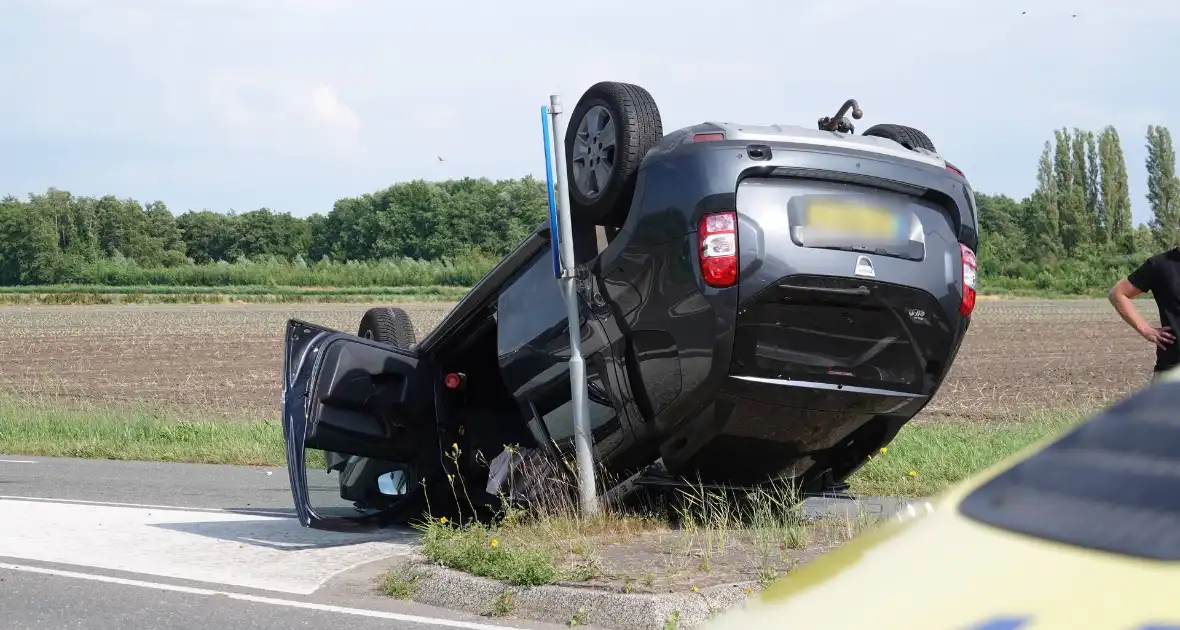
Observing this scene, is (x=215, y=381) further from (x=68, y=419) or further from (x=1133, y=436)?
(x=1133, y=436)

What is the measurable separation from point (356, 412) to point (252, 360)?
28211mm

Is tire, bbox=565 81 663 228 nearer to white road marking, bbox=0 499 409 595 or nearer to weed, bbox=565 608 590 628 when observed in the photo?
weed, bbox=565 608 590 628

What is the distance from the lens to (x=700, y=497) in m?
6.85

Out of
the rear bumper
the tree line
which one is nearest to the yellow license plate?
the rear bumper

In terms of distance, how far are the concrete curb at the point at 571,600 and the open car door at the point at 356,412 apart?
37.0 inches

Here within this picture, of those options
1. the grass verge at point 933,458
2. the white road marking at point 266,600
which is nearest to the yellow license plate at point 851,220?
the white road marking at point 266,600

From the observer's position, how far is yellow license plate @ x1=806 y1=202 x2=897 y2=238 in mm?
6125

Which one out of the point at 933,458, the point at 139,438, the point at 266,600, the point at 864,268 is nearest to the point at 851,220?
the point at 864,268

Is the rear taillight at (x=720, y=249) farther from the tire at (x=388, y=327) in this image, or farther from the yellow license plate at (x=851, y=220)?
the tire at (x=388, y=327)

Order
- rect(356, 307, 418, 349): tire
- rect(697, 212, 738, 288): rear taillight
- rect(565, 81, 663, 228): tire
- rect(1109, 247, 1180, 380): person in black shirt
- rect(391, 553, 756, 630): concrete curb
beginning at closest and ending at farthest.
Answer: rect(391, 553, 756, 630): concrete curb
rect(697, 212, 738, 288): rear taillight
rect(565, 81, 663, 228): tire
rect(1109, 247, 1180, 380): person in black shirt
rect(356, 307, 418, 349): tire

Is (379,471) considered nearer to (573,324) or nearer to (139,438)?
(573,324)

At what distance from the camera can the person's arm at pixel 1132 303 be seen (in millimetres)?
7316

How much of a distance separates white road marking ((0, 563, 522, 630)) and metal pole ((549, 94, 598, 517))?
1.31m

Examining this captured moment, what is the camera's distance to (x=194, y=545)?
7832 mm
